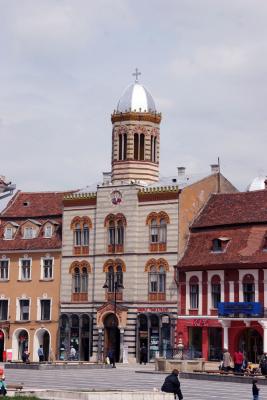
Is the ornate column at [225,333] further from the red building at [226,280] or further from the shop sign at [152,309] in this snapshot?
the shop sign at [152,309]

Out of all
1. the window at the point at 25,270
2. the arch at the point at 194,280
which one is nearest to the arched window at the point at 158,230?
the arch at the point at 194,280

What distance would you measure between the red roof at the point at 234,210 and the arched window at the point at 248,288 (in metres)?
3.97

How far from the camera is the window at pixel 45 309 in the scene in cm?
7300

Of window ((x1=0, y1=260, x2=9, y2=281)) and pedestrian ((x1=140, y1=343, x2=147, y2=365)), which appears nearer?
pedestrian ((x1=140, y1=343, x2=147, y2=365))

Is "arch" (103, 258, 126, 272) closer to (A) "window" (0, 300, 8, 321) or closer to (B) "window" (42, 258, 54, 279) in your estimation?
(B) "window" (42, 258, 54, 279)

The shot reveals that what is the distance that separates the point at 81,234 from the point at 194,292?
10.6 m

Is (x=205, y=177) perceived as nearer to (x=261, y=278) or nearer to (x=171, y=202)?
(x=171, y=202)

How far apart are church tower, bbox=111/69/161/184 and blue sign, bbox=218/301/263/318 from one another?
42.7 ft

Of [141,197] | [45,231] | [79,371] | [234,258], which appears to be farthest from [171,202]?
[79,371]

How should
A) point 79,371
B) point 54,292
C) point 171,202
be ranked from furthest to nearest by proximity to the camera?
1. point 54,292
2. point 171,202
3. point 79,371

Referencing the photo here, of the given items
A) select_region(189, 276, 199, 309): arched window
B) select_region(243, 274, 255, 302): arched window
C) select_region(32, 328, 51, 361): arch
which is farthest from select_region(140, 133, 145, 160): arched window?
select_region(32, 328, 51, 361): arch

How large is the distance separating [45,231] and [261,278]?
19250 millimetres

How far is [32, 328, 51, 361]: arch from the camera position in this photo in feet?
237

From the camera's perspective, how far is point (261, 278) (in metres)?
62.7
